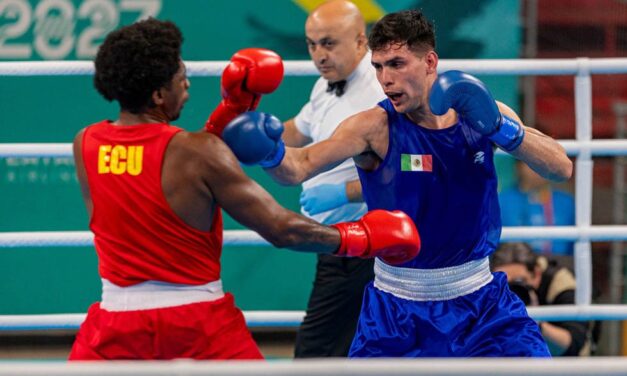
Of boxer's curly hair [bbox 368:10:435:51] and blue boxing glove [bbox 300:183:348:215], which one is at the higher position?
boxer's curly hair [bbox 368:10:435:51]

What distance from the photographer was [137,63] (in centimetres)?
229

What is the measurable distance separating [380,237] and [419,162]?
41cm

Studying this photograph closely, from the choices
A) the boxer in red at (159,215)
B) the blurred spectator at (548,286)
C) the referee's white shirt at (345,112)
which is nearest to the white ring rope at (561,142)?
the referee's white shirt at (345,112)

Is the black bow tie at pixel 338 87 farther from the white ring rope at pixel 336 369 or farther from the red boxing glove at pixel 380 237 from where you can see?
the white ring rope at pixel 336 369

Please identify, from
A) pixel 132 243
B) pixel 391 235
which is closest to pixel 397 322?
pixel 391 235

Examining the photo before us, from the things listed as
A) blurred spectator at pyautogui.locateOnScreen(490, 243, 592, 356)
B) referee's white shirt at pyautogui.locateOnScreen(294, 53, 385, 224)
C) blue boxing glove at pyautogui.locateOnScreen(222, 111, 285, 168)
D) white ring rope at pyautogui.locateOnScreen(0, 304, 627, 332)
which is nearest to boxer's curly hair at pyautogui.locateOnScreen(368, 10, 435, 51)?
blue boxing glove at pyautogui.locateOnScreen(222, 111, 285, 168)

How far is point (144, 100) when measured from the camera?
2.33m

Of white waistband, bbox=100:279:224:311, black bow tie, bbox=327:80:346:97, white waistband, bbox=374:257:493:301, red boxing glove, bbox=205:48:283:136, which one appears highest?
red boxing glove, bbox=205:48:283:136

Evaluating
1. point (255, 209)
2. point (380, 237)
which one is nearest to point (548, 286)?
point (380, 237)

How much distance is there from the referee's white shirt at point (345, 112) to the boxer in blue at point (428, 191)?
25.8 inches

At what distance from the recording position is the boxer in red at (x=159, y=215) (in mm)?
2262

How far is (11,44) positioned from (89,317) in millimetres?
2640

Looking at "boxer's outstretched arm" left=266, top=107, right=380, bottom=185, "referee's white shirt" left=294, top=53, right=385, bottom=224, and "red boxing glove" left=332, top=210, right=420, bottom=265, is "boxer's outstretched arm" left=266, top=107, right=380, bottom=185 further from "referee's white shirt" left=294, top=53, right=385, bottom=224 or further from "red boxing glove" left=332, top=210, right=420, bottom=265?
"referee's white shirt" left=294, top=53, right=385, bottom=224

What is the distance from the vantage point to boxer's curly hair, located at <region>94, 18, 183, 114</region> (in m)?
2.29
